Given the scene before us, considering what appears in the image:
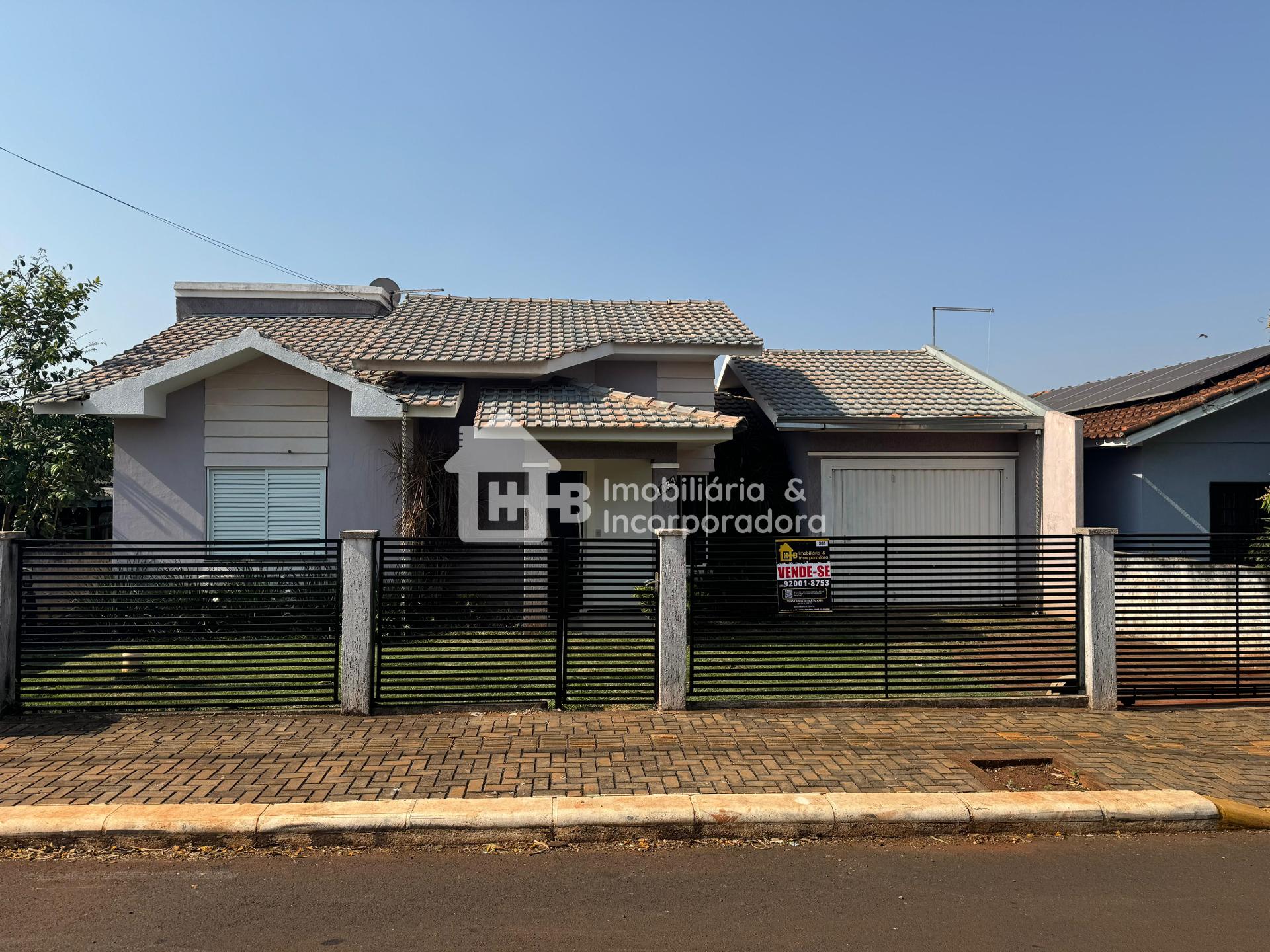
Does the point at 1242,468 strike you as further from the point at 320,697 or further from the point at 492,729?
the point at 320,697

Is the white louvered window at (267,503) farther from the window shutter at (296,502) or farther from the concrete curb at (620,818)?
the concrete curb at (620,818)

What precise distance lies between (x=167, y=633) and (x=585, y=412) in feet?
17.4

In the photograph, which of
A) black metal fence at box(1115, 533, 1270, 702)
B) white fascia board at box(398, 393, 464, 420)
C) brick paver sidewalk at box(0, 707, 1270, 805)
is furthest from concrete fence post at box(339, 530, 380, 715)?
black metal fence at box(1115, 533, 1270, 702)

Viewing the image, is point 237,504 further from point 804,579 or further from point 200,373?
point 804,579

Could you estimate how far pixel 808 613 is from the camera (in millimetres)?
7656

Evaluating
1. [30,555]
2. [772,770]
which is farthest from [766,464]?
[30,555]

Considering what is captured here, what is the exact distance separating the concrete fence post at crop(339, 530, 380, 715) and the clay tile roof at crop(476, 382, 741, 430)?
328cm

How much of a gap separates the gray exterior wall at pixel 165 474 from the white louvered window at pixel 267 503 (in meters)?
0.18

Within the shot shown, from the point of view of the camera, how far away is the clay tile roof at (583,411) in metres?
10.2

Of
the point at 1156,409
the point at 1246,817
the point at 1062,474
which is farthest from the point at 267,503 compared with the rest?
the point at 1156,409

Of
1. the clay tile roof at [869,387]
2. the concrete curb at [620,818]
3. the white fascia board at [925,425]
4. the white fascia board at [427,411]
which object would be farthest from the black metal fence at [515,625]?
the clay tile roof at [869,387]

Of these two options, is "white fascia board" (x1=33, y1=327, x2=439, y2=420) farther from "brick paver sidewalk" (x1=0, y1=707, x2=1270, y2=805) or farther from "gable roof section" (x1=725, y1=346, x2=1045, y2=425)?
"gable roof section" (x1=725, y1=346, x2=1045, y2=425)

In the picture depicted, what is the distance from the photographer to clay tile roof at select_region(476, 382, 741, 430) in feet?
33.6

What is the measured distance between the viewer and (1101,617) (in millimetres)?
7570
